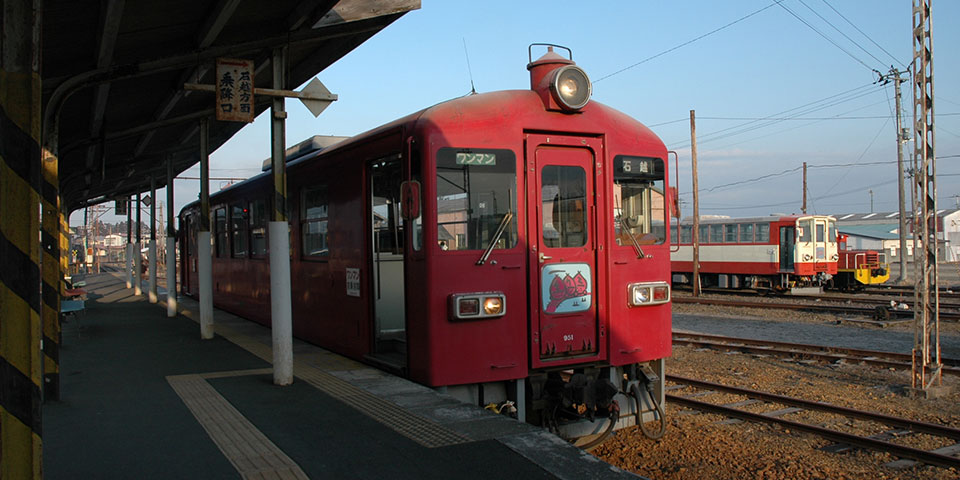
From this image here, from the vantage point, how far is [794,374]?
1023 centimetres

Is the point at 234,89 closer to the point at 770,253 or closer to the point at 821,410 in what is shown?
the point at 821,410

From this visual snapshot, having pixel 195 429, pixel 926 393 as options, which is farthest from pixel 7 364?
pixel 926 393

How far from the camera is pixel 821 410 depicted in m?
7.97

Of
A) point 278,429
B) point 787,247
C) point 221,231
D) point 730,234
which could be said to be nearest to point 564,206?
point 278,429

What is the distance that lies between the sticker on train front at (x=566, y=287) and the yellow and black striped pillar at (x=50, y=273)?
4.56 meters

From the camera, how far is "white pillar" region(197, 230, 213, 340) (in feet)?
34.9

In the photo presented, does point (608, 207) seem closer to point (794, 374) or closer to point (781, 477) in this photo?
point (781, 477)

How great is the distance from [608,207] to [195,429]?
3974 mm

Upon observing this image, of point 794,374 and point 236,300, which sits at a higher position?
point 236,300

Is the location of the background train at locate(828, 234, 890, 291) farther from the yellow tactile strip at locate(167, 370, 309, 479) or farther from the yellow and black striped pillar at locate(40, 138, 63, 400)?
the yellow and black striped pillar at locate(40, 138, 63, 400)

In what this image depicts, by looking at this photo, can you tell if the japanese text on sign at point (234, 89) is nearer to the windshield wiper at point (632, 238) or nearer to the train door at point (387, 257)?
the train door at point (387, 257)

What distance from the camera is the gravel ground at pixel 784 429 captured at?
238 inches

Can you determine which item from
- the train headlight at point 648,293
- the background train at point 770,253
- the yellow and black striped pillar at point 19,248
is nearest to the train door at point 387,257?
the train headlight at point 648,293

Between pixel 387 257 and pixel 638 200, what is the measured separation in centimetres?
275
